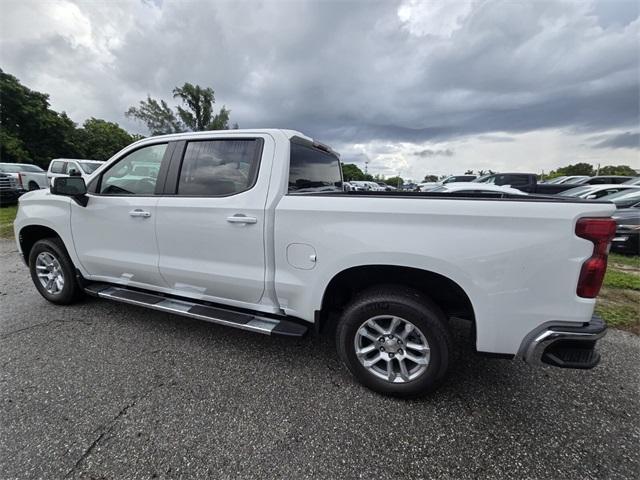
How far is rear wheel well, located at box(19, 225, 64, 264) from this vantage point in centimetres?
356

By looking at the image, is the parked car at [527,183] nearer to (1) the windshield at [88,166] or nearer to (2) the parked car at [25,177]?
(1) the windshield at [88,166]

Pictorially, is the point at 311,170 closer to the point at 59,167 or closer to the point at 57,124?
the point at 59,167

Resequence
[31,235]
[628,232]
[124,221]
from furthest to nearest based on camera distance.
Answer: [628,232], [31,235], [124,221]

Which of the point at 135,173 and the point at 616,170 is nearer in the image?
the point at 135,173

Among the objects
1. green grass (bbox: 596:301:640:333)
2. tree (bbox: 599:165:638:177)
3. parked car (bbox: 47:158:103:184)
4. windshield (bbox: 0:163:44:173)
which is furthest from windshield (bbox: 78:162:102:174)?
tree (bbox: 599:165:638:177)

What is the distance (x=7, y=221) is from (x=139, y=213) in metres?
10.0

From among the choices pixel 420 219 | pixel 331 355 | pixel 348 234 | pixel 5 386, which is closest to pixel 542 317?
pixel 420 219

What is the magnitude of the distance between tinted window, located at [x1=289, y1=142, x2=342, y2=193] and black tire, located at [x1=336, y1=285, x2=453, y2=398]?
1111mm

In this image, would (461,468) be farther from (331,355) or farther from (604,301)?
(604,301)

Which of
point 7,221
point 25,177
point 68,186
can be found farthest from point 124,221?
point 25,177

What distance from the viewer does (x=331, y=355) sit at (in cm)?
277

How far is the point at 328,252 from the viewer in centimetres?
216

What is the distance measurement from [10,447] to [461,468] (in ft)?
8.55

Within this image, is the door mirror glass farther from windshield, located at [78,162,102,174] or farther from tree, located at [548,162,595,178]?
tree, located at [548,162,595,178]
